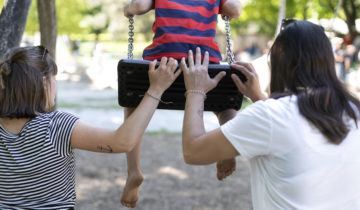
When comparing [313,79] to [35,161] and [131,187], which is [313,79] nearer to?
[35,161]

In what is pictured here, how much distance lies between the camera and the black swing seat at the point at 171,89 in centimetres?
187

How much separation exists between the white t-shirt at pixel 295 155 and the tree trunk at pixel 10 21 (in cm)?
192

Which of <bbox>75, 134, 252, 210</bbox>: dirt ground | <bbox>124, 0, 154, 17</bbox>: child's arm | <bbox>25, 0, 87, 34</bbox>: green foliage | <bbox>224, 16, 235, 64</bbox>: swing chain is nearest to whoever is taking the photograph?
<bbox>124, 0, 154, 17</bbox>: child's arm

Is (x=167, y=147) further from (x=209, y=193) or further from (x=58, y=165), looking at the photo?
(x=58, y=165)

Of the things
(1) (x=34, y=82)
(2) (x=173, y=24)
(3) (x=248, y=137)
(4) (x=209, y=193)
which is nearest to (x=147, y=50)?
(2) (x=173, y=24)

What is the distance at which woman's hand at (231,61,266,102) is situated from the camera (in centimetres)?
191

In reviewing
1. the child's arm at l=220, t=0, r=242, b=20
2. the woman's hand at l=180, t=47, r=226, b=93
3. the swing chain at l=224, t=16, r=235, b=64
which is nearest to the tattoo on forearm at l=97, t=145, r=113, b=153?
the woman's hand at l=180, t=47, r=226, b=93

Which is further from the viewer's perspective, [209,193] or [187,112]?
[209,193]

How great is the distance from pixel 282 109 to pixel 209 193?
420cm

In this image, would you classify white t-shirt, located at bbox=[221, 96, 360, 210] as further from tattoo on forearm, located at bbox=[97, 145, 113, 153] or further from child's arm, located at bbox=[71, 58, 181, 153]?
tattoo on forearm, located at bbox=[97, 145, 113, 153]

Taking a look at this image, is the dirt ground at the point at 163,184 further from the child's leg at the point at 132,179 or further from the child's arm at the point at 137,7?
the child's arm at the point at 137,7

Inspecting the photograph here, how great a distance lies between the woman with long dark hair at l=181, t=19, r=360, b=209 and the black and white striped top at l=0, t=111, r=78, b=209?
1.70ft

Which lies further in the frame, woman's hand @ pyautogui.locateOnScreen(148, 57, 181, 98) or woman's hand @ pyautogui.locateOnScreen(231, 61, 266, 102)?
woman's hand @ pyautogui.locateOnScreen(231, 61, 266, 102)

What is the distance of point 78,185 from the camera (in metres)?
5.73
